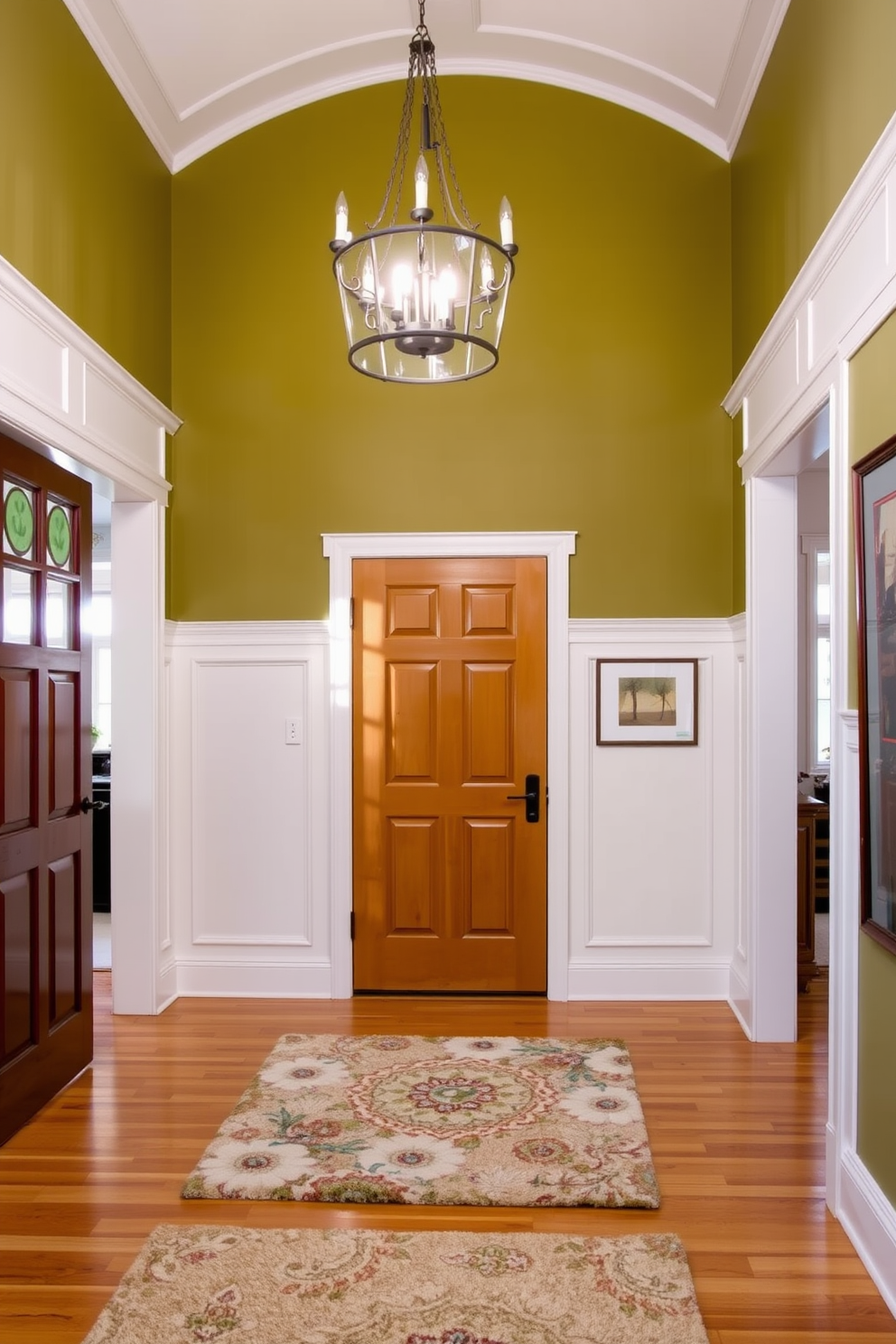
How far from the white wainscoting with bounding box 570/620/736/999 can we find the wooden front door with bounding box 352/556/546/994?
0.65 ft

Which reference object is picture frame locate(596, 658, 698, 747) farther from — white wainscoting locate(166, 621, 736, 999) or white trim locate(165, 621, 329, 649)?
white trim locate(165, 621, 329, 649)

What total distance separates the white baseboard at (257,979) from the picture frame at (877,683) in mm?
2888

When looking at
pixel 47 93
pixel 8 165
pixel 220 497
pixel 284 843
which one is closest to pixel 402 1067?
pixel 284 843

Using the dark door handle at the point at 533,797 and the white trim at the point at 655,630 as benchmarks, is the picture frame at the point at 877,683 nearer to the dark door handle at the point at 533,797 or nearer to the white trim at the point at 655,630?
the white trim at the point at 655,630

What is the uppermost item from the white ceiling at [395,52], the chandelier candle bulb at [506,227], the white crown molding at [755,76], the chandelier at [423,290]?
the white ceiling at [395,52]

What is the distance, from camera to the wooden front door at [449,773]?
16.3ft

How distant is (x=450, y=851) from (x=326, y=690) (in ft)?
3.15

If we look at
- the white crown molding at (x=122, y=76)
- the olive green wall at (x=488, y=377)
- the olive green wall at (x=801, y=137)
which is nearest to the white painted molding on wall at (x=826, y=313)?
the olive green wall at (x=801, y=137)

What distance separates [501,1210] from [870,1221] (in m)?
0.96

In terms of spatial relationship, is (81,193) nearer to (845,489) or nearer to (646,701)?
(845,489)

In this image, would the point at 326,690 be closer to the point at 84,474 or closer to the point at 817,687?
the point at 84,474

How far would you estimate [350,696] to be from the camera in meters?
4.99

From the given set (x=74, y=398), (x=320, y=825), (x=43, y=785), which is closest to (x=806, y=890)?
(x=320, y=825)

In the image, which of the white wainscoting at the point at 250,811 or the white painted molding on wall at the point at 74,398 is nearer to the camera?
the white painted molding on wall at the point at 74,398
